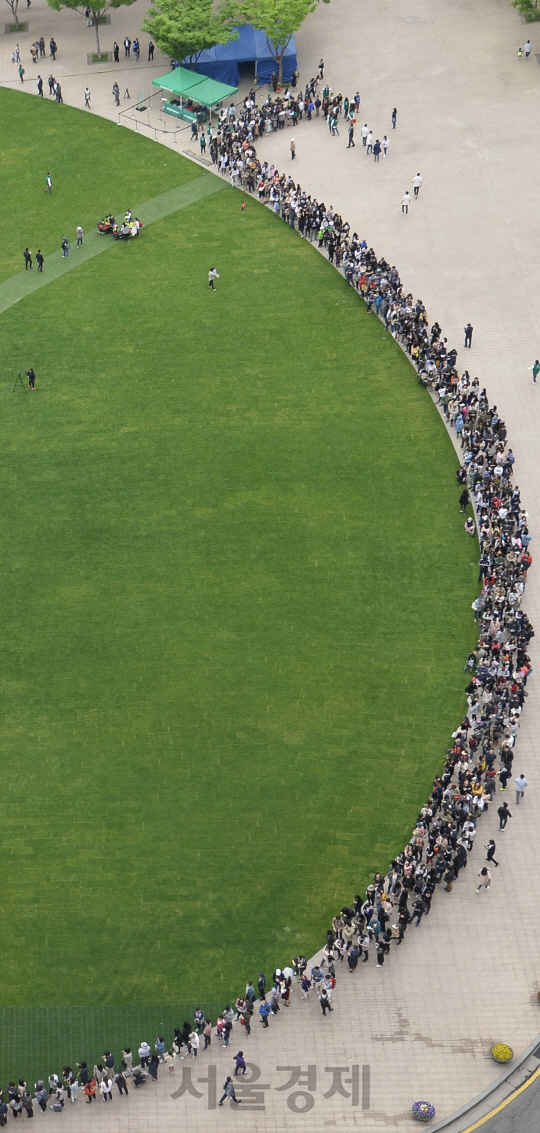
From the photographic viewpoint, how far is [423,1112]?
42719 millimetres

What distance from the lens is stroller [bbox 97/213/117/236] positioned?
236ft

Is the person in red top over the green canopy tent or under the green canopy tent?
under

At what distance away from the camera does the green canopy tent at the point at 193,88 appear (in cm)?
7738

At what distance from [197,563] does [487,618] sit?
37.1 ft

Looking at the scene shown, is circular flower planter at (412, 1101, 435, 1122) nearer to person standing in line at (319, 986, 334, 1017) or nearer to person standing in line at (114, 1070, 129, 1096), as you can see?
person standing in line at (319, 986, 334, 1017)

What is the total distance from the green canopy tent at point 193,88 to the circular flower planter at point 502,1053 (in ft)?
166

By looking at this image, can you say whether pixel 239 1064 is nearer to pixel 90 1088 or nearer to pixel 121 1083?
pixel 121 1083

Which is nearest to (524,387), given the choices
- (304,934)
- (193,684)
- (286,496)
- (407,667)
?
(286,496)

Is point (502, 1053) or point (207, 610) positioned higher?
point (207, 610)

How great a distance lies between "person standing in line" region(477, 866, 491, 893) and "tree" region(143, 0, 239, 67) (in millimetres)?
47735

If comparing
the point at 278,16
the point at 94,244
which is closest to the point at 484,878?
the point at 94,244

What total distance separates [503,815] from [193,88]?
44806 millimetres

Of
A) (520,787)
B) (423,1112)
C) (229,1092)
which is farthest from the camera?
(520,787)

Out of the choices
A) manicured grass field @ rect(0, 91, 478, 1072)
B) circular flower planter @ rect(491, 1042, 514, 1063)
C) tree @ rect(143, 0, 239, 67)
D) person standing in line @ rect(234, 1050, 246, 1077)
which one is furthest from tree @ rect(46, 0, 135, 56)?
circular flower planter @ rect(491, 1042, 514, 1063)
